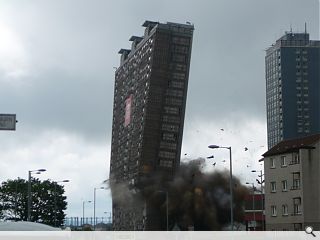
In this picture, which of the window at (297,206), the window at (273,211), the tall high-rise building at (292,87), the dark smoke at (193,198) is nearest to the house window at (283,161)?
the window at (297,206)

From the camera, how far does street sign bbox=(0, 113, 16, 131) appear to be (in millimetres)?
22938

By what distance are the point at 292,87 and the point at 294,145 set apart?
839 centimetres

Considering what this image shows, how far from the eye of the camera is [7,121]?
75.8 ft

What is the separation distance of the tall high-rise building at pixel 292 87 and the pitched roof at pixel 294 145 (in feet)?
15.0

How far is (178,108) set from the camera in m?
103

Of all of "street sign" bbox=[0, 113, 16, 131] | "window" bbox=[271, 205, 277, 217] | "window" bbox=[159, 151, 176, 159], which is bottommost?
"window" bbox=[271, 205, 277, 217]

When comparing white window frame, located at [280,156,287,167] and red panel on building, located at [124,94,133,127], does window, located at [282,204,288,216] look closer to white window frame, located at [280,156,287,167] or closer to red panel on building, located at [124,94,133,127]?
white window frame, located at [280,156,287,167]

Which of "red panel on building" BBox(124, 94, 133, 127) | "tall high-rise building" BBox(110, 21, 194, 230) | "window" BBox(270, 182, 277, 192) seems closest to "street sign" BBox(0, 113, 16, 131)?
"window" BBox(270, 182, 277, 192)

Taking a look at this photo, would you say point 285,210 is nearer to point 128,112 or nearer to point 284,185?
point 284,185

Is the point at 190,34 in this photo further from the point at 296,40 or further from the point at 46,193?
the point at 46,193

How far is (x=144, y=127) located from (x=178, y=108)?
299 inches

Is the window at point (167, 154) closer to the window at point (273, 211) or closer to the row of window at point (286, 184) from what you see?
the row of window at point (286, 184)

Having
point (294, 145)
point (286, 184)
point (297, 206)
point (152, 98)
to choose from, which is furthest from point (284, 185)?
point (152, 98)

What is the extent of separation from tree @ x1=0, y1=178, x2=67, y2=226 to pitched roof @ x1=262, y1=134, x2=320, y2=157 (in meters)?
33.1
